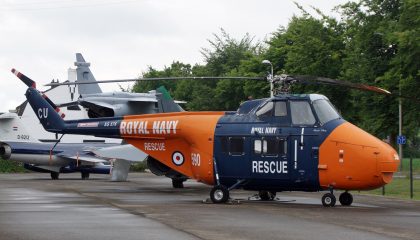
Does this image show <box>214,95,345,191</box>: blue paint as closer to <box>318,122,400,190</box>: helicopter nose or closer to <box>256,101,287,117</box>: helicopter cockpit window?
<box>256,101,287,117</box>: helicopter cockpit window

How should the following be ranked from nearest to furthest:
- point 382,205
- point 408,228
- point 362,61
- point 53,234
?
point 53,234, point 408,228, point 382,205, point 362,61

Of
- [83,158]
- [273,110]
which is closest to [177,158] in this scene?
[273,110]

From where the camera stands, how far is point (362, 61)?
45094 mm

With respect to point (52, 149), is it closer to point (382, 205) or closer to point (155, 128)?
point (155, 128)

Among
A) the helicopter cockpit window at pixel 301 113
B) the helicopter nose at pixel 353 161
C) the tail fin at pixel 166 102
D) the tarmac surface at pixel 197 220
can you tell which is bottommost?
the tarmac surface at pixel 197 220

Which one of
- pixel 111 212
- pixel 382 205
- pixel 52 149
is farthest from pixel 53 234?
pixel 52 149

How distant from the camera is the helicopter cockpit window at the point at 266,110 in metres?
23.5

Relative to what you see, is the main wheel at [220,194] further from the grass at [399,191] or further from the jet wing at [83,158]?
the jet wing at [83,158]

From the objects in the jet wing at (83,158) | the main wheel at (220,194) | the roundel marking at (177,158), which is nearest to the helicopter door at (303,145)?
the main wheel at (220,194)

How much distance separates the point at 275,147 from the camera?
23.2 m

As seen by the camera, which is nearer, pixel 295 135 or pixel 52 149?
pixel 295 135

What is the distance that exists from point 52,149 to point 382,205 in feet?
85.9

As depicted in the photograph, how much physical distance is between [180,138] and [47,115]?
6.57 m

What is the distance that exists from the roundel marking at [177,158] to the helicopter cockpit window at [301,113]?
171 inches
